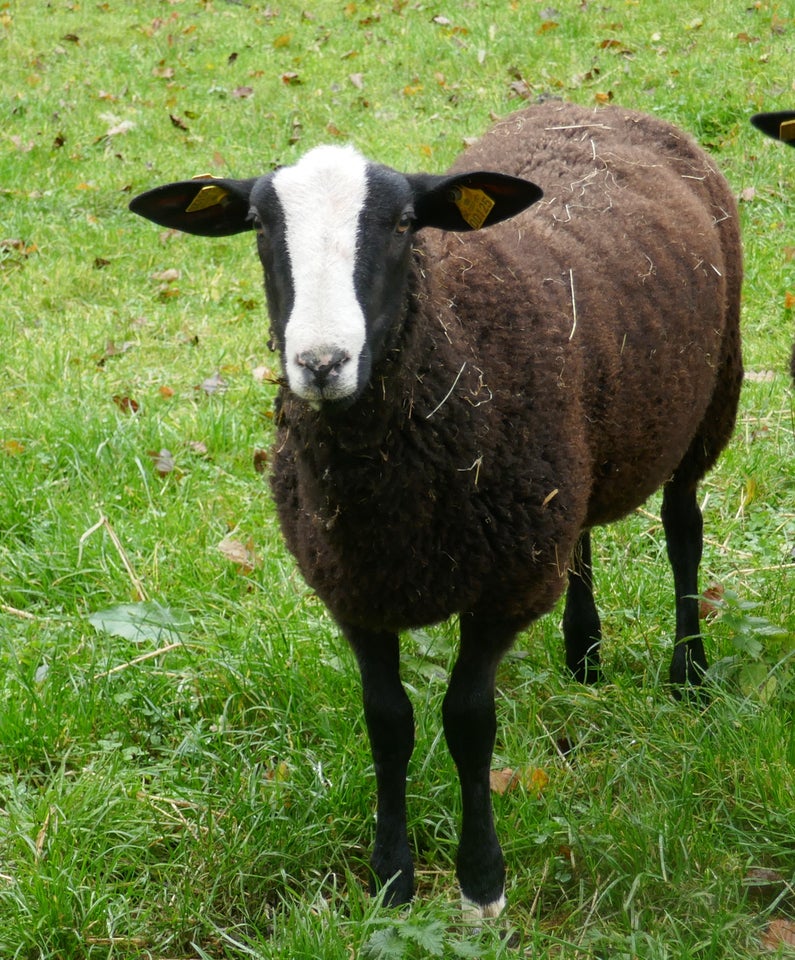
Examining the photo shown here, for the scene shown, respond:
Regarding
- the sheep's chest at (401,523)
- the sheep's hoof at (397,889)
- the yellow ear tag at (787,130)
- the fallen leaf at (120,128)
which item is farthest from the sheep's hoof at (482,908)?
the fallen leaf at (120,128)

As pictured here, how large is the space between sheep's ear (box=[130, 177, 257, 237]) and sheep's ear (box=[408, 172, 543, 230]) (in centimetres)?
43

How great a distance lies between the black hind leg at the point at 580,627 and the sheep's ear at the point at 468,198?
4.70 feet

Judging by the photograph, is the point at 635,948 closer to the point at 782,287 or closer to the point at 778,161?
the point at 782,287

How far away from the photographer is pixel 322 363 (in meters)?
2.27

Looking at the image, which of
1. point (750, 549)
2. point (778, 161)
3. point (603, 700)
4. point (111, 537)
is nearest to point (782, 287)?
point (778, 161)

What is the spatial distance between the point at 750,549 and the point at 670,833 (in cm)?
188

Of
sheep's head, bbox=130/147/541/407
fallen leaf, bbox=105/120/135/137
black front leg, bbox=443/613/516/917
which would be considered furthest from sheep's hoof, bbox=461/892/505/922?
fallen leaf, bbox=105/120/135/137

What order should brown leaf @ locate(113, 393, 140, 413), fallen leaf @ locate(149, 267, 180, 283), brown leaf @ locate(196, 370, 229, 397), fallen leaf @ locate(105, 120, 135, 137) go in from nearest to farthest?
brown leaf @ locate(113, 393, 140, 413) < brown leaf @ locate(196, 370, 229, 397) < fallen leaf @ locate(149, 267, 180, 283) < fallen leaf @ locate(105, 120, 135, 137)

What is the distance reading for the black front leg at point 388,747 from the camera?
9.61ft

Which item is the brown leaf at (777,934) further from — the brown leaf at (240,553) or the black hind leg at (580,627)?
the brown leaf at (240,553)

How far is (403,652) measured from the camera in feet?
12.4

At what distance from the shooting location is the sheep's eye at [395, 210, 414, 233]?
254 cm

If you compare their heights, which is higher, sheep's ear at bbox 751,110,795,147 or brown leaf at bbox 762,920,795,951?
sheep's ear at bbox 751,110,795,147

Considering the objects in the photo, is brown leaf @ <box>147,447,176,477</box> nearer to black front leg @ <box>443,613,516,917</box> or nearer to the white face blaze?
black front leg @ <box>443,613,516,917</box>
